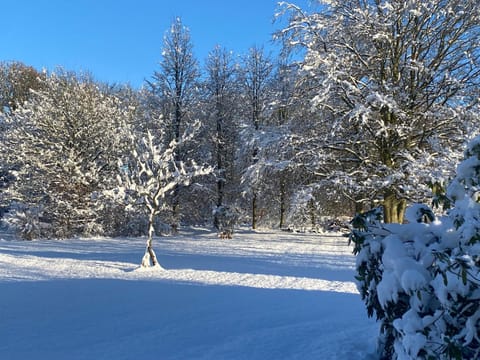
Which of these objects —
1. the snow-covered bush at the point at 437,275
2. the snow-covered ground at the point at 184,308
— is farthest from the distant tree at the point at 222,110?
the snow-covered bush at the point at 437,275

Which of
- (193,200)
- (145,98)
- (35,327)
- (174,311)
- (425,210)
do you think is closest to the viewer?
(425,210)

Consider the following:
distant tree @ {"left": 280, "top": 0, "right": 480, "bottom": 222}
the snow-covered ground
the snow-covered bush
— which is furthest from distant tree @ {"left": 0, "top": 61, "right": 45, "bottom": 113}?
the snow-covered bush

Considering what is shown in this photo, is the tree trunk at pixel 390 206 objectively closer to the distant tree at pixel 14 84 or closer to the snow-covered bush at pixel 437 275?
the snow-covered bush at pixel 437 275

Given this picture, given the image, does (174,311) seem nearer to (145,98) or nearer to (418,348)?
(418,348)

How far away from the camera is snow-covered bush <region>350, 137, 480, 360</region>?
2539 millimetres

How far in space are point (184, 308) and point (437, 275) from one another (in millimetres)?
4386

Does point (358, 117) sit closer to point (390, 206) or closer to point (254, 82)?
point (390, 206)

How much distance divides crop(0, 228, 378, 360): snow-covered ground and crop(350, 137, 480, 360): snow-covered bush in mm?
1294

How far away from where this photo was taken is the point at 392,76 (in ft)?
35.9

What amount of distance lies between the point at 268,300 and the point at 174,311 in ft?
5.50

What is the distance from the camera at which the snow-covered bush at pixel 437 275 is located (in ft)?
8.33

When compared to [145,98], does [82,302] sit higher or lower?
lower

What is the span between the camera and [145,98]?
2484cm

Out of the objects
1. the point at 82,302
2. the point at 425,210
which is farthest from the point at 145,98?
the point at 425,210
